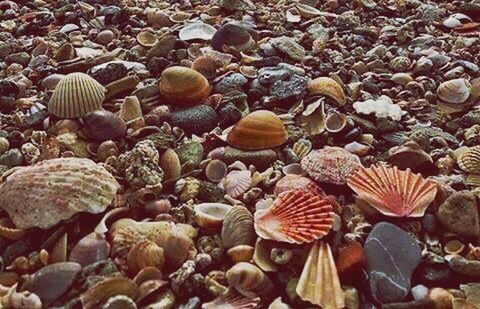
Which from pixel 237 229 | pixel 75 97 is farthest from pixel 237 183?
pixel 75 97

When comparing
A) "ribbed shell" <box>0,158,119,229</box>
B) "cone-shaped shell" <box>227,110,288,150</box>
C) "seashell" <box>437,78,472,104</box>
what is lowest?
"seashell" <box>437,78,472,104</box>

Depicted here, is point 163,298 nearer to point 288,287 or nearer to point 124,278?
point 124,278

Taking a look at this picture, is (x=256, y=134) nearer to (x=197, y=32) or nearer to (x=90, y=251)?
(x=90, y=251)

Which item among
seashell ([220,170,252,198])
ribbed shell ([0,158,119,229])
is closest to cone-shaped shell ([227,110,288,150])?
seashell ([220,170,252,198])

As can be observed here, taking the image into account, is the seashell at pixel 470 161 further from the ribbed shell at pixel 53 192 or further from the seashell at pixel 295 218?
the ribbed shell at pixel 53 192

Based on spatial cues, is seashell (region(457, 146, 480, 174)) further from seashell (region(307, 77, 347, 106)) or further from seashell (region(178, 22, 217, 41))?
seashell (region(178, 22, 217, 41))

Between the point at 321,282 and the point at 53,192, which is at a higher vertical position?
the point at 53,192

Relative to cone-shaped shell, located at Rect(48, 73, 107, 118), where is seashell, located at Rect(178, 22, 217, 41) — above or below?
below
